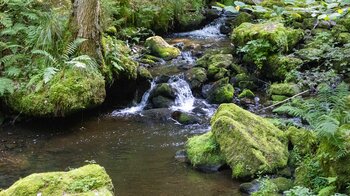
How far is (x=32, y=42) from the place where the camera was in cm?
880

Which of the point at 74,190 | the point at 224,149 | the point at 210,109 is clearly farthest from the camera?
the point at 210,109

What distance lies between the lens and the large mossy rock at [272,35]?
34.9 feet

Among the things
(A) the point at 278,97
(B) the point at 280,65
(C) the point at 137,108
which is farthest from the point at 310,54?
(C) the point at 137,108

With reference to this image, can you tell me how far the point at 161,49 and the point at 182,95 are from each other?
2752mm

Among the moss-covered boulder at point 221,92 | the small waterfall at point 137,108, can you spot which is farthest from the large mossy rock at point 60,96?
the moss-covered boulder at point 221,92

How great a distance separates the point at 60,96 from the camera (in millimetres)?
7879

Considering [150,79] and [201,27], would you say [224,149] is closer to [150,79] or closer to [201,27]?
[150,79]

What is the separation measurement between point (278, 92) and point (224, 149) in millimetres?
3584

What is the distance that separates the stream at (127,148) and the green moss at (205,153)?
0.18 metres

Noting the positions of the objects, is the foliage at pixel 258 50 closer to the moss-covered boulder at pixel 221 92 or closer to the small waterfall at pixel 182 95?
the moss-covered boulder at pixel 221 92

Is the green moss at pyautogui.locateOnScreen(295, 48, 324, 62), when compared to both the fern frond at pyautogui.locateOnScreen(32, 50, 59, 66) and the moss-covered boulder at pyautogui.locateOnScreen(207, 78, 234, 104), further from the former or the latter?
the fern frond at pyautogui.locateOnScreen(32, 50, 59, 66)

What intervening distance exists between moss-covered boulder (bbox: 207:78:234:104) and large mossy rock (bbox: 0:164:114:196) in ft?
18.9

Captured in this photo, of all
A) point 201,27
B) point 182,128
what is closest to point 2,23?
point 182,128

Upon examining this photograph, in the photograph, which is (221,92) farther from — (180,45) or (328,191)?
(328,191)
